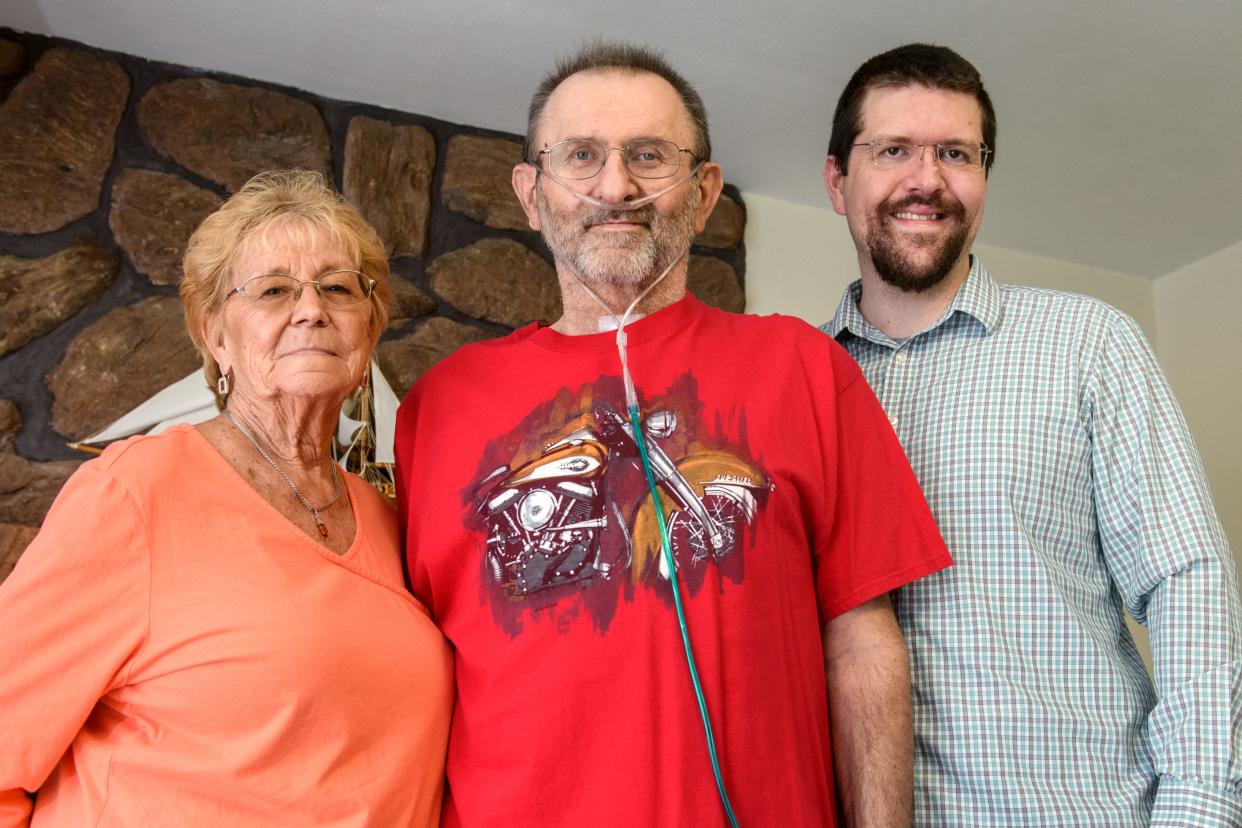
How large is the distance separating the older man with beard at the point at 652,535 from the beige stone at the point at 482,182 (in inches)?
53.6

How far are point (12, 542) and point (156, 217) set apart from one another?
761 millimetres

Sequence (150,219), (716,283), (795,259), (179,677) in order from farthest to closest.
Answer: (795,259) < (716,283) < (150,219) < (179,677)

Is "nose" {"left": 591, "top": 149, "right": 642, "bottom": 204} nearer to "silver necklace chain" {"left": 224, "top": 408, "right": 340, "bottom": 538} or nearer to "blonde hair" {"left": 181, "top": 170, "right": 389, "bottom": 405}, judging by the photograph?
"blonde hair" {"left": 181, "top": 170, "right": 389, "bottom": 405}

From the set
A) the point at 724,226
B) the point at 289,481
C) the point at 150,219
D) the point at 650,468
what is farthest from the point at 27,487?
the point at 724,226

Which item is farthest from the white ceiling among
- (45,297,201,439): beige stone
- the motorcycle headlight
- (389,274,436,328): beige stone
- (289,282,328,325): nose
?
the motorcycle headlight

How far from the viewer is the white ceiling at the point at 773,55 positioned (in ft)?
7.39

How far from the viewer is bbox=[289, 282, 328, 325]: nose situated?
1269 mm

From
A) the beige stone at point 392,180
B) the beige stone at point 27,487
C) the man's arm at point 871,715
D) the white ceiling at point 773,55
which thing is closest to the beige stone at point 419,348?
the beige stone at point 392,180

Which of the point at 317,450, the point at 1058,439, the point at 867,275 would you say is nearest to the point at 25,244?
the point at 317,450

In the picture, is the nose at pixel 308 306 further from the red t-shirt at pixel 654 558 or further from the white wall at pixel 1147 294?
the white wall at pixel 1147 294

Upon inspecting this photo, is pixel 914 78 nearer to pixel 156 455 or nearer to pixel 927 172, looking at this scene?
pixel 927 172

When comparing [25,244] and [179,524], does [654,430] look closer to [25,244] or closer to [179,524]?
[179,524]

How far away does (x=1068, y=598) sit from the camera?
52.2 inches

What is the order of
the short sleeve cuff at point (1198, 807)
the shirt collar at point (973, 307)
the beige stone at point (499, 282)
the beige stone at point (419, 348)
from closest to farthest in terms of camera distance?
the short sleeve cuff at point (1198, 807) < the shirt collar at point (973, 307) < the beige stone at point (419, 348) < the beige stone at point (499, 282)
